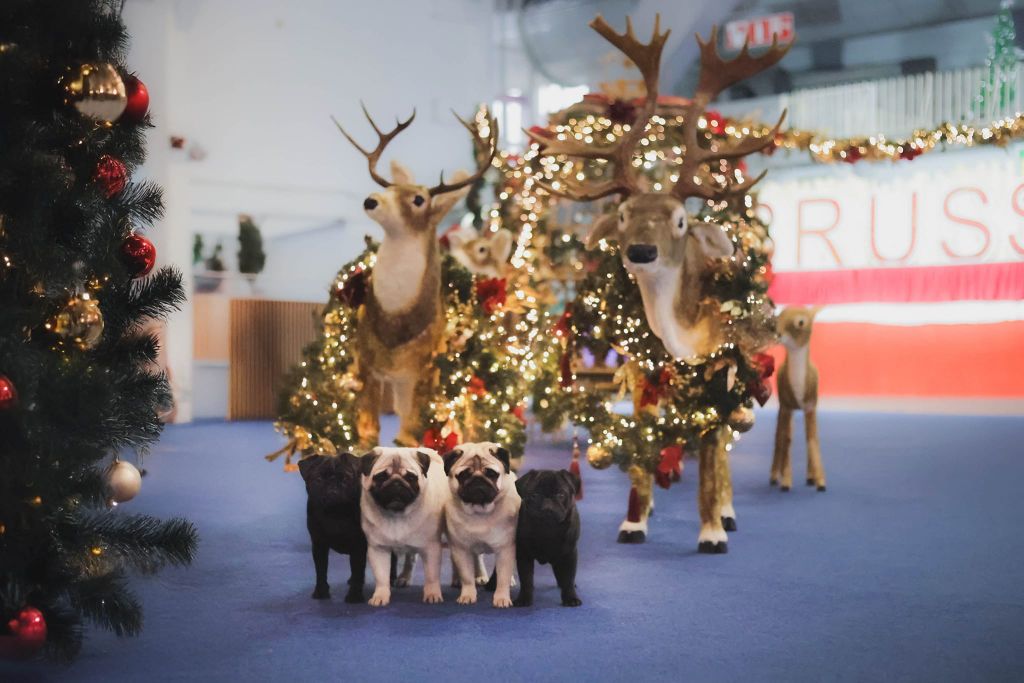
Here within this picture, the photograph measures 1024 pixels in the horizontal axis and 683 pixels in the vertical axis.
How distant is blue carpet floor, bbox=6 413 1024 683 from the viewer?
2811 mm

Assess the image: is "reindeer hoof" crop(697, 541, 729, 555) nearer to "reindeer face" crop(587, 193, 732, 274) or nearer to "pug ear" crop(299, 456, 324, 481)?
"reindeer face" crop(587, 193, 732, 274)

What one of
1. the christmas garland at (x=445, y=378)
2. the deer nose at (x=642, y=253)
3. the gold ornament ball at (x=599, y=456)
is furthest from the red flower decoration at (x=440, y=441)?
the deer nose at (x=642, y=253)

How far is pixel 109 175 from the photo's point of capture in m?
2.70

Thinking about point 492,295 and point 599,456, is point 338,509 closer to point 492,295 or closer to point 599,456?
point 599,456

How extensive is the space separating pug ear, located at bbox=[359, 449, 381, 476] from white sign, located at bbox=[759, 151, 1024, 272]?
31.7 feet

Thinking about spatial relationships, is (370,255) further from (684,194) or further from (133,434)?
(133,434)

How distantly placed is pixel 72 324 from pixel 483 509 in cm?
135

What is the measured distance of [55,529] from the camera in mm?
2674

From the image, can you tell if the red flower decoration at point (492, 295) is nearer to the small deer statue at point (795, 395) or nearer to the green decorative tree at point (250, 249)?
the small deer statue at point (795, 395)

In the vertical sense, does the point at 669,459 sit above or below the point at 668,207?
below

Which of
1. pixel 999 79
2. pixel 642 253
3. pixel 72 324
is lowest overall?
pixel 72 324

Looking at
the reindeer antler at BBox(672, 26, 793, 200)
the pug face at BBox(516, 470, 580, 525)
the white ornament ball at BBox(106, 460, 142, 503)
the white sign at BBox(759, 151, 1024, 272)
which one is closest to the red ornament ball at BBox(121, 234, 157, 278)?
the white ornament ball at BBox(106, 460, 142, 503)

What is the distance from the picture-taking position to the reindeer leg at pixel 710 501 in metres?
4.54

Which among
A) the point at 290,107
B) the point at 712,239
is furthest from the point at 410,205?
the point at 290,107
